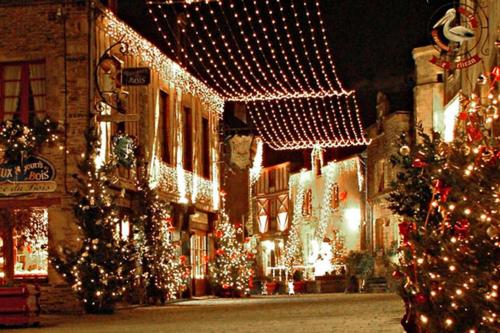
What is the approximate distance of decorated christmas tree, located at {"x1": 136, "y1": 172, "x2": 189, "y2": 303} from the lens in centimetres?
2627

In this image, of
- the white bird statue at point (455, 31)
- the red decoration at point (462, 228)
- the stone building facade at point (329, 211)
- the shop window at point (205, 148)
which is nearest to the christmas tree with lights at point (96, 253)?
the white bird statue at point (455, 31)

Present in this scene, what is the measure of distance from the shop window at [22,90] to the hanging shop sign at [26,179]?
3.54 ft

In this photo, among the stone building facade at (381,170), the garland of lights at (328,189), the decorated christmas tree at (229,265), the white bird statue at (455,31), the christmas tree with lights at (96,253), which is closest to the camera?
the white bird statue at (455,31)

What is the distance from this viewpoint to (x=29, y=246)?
2322 cm

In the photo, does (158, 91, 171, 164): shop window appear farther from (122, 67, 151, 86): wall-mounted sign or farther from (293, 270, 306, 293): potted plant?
(293, 270, 306, 293): potted plant

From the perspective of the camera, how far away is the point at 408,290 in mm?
10922

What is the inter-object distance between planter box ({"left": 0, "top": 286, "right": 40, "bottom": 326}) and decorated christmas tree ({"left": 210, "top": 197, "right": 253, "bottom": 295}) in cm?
1496

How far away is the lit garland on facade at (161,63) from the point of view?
81.6 feet

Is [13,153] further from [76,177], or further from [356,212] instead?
[356,212]

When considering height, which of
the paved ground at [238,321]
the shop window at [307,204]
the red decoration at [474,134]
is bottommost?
the paved ground at [238,321]

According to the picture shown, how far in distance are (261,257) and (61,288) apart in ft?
124

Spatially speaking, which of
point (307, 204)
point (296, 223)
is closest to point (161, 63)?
point (307, 204)

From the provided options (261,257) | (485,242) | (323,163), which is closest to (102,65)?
(485,242)

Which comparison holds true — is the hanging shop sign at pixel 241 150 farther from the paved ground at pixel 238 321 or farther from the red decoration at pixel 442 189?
the red decoration at pixel 442 189
